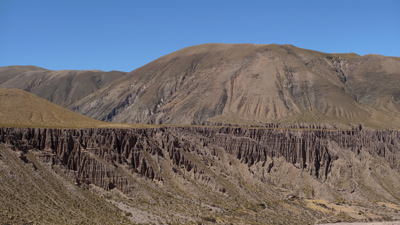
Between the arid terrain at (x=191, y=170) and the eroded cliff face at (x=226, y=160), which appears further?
the eroded cliff face at (x=226, y=160)

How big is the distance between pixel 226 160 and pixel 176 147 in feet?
53.7

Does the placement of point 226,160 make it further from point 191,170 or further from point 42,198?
point 42,198

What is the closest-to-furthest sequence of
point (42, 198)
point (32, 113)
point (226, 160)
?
point (42, 198) → point (32, 113) → point (226, 160)

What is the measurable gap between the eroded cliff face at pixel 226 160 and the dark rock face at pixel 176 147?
0.18m

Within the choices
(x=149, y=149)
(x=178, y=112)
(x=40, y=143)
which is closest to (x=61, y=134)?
(x=40, y=143)

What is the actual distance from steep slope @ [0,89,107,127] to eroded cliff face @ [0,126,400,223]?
10.1m

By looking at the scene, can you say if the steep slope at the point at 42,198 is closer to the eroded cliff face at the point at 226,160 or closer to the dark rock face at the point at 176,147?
the eroded cliff face at the point at 226,160

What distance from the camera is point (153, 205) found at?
8450 cm

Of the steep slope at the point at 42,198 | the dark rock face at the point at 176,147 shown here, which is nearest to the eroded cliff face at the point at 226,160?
the dark rock face at the point at 176,147

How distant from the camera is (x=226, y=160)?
119 meters

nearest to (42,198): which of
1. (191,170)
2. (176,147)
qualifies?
(191,170)

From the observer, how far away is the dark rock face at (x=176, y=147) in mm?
86375

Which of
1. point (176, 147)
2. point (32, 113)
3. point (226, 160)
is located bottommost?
point (226, 160)

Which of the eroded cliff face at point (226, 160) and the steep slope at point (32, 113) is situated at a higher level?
the steep slope at point (32, 113)
